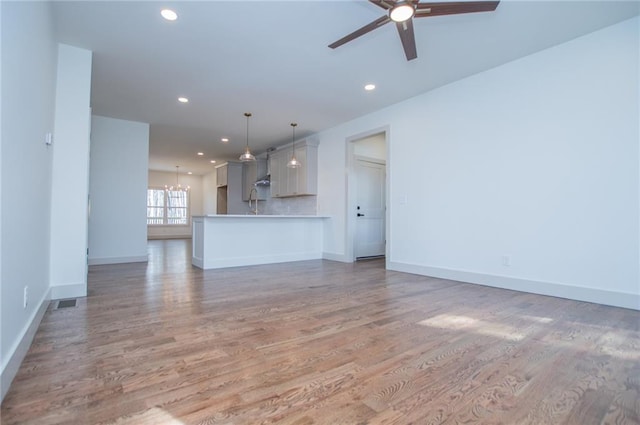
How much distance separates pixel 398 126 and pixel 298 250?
117 inches

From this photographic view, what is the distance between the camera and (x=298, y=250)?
6051 mm

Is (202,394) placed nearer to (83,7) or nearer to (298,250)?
(83,7)

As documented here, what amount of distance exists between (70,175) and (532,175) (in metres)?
5.04

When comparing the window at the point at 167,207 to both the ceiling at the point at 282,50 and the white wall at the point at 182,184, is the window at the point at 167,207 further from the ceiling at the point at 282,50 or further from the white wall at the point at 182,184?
the ceiling at the point at 282,50

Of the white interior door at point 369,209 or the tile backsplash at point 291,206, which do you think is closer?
the white interior door at point 369,209

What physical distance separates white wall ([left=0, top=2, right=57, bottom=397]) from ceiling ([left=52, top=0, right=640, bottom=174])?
73cm

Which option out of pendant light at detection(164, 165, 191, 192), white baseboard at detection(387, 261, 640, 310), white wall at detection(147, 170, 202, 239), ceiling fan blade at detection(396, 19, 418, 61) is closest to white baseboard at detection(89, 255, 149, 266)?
white baseboard at detection(387, 261, 640, 310)

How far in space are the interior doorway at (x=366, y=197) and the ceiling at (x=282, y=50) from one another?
3.39ft

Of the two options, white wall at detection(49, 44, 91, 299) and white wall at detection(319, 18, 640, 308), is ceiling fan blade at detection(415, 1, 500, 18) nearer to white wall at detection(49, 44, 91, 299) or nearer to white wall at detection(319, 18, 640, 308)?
white wall at detection(319, 18, 640, 308)

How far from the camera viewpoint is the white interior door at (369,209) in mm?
6211

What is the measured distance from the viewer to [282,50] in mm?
3309

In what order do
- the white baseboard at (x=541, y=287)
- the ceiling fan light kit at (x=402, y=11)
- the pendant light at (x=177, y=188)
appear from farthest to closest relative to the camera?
1. the pendant light at (x=177, y=188)
2. the white baseboard at (x=541, y=287)
3. the ceiling fan light kit at (x=402, y=11)

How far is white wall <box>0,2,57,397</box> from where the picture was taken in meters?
1.48

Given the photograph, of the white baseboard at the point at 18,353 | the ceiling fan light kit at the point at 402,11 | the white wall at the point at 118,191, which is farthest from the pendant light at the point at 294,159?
the white baseboard at the point at 18,353
